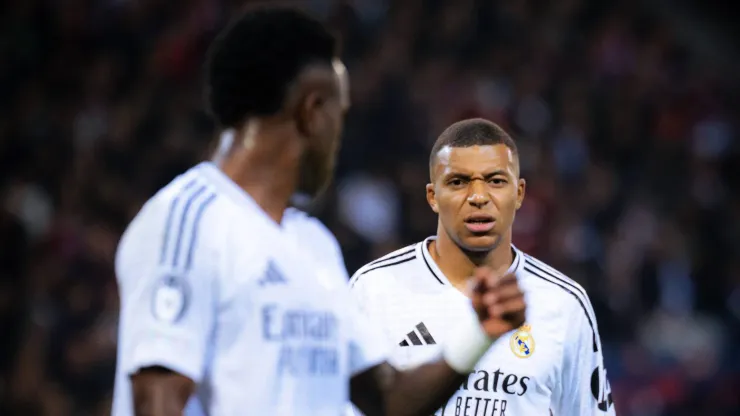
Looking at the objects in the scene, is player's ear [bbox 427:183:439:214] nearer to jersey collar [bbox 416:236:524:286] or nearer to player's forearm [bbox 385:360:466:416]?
jersey collar [bbox 416:236:524:286]

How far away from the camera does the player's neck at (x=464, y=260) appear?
4309 millimetres

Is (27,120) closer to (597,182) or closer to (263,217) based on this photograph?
(597,182)

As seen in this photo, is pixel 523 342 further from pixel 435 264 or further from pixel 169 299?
pixel 169 299

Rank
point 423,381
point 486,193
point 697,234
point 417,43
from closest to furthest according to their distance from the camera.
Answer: point 423,381, point 486,193, point 697,234, point 417,43

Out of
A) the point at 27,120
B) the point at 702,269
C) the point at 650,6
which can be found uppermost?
the point at 650,6

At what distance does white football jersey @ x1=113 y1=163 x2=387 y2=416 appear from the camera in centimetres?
217

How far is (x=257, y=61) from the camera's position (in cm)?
236

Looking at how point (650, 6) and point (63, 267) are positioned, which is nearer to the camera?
point (63, 267)

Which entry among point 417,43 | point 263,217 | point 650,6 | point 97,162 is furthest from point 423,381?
point 650,6

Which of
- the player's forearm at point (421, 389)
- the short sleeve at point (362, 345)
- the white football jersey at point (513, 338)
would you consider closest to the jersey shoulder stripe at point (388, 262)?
the white football jersey at point (513, 338)

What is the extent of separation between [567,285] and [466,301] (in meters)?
0.40

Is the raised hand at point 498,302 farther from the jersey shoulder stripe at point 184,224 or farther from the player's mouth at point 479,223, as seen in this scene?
the player's mouth at point 479,223

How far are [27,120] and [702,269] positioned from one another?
19.6 feet

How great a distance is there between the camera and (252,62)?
2355 millimetres
